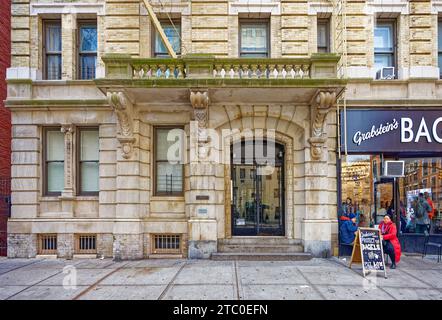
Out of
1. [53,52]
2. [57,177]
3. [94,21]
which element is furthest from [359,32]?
[57,177]

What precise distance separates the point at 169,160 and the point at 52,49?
6268 mm

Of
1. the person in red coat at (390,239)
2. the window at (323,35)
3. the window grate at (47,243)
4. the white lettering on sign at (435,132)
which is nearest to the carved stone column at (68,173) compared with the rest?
the window grate at (47,243)

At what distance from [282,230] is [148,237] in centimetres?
489

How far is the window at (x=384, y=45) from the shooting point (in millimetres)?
11391

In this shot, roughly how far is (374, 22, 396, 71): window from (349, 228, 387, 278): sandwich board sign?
6467 mm

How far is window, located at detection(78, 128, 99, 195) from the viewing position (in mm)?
11219

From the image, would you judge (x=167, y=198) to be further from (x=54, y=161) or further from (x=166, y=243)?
(x=54, y=161)

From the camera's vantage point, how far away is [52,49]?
37.9 ft

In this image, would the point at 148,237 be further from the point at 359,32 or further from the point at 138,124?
the point at 359,32

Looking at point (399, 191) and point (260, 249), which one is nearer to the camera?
point (260, 249)

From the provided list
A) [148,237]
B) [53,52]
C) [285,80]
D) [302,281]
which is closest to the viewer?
[302,281]

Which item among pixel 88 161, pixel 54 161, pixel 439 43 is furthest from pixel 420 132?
pixel 54 161

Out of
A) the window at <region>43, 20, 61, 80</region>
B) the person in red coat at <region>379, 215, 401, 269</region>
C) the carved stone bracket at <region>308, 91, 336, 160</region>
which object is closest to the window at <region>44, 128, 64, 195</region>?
the window at <region>43, 20, 61, 80</region>

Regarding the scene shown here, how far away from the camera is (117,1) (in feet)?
36.3
